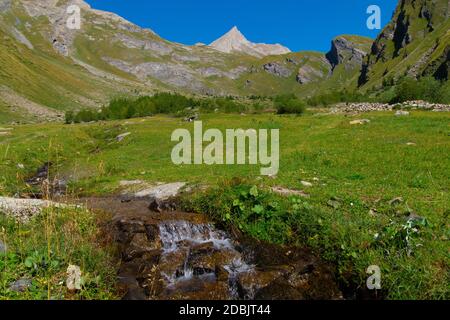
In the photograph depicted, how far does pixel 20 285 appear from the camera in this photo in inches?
410

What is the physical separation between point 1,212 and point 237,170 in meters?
14.2

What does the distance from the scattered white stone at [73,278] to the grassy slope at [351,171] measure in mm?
3490

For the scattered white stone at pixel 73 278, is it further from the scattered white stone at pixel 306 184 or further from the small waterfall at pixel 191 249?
the scattered white stone at pixel 306 184

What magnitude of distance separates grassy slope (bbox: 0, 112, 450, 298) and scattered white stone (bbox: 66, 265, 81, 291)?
3.49 metres

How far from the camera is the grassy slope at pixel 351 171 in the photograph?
1123 cm

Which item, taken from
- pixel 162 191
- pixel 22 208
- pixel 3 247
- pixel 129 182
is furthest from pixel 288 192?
pixel 129 182

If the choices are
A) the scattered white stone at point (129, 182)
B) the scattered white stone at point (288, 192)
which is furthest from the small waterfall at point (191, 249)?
the scattered white stone at point (129, 182)

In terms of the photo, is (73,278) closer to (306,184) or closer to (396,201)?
(396,201)

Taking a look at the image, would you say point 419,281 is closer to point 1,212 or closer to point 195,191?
point 195,191


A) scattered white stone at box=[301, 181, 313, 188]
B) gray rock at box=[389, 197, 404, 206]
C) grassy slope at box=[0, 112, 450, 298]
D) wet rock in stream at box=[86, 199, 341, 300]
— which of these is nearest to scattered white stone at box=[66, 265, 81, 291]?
wet rock in stream at box=[86, 199, 341, 300]

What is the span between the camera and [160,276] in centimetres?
1262

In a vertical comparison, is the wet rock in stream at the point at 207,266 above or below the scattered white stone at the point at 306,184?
below

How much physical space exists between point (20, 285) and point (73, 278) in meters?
1.32

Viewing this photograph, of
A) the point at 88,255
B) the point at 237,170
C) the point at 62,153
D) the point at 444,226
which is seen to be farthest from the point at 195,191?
the point at 62,153
